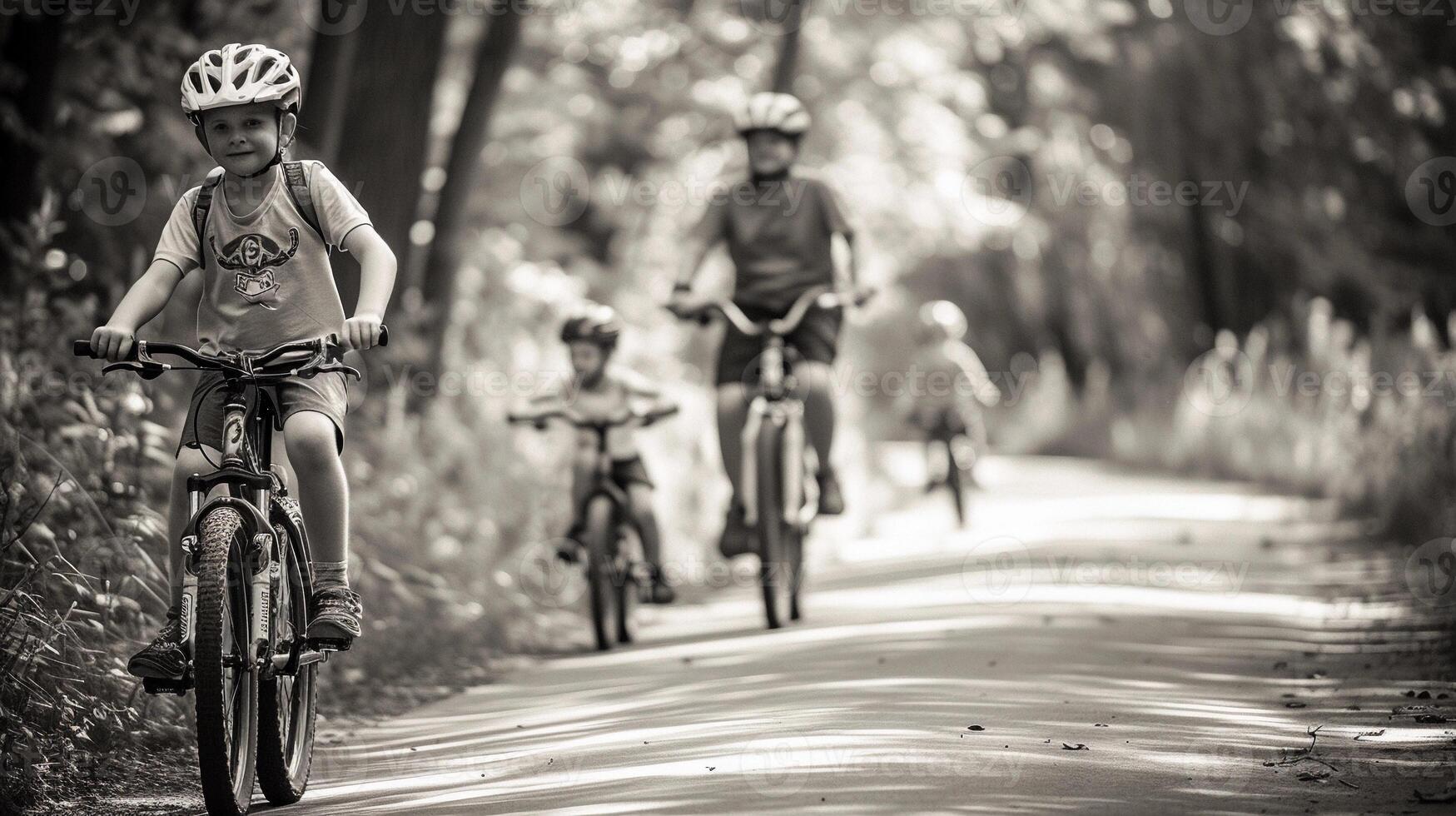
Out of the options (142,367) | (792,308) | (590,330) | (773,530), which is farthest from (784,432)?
(142,367)

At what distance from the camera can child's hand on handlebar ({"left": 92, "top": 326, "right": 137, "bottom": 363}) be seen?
6.15 metres

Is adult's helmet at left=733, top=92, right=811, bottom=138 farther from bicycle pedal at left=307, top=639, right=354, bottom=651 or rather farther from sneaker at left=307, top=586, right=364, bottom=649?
bicycle pedal at left=307, top=639, right=354, bottom=651

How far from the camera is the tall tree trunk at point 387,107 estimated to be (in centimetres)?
1250

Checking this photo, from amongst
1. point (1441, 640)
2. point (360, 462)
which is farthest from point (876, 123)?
point (1441, 640)

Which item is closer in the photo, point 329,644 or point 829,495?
point 329,644

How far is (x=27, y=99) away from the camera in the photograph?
37.4 feet

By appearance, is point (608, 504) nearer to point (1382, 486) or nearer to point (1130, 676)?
point (1130, 676)

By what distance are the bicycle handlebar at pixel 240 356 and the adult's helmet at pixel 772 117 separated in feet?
17.1

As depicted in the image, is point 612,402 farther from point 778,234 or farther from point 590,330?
point 778,234

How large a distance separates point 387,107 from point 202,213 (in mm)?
5980

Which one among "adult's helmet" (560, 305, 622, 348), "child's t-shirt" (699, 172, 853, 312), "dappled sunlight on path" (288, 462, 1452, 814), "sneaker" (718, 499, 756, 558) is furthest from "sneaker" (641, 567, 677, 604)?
"child's t-shirt" (699, 172, 853, 312)

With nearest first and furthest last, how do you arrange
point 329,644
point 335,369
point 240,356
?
point 240,356 → point 335,369 → point 329,644

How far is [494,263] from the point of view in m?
17.4

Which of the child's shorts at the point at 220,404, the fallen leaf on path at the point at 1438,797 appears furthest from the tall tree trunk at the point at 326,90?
the fallen leaf on path at the point at 1438,797
